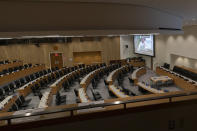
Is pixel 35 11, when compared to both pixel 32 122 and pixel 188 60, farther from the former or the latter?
pixel 188 60

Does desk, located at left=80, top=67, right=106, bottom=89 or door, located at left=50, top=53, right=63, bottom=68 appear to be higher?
door, located at left=50, top=53, right=63, bottom=68

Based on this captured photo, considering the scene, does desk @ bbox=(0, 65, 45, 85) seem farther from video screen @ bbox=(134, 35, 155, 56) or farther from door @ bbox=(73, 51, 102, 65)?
video screen @ bbox=(134, 35, 155, 56)

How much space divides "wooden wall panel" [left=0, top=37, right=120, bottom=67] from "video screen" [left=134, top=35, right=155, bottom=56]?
201cm

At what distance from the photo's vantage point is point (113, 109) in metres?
2.73

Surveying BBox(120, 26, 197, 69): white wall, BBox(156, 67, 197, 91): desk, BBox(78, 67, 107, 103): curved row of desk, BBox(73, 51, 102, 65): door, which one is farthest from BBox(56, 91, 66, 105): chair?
BBox(120, 26, 197, 69): white wall

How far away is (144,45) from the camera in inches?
593

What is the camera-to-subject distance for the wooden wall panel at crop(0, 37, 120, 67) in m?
14.8

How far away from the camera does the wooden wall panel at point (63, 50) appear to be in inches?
582

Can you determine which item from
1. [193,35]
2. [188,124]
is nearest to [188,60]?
[193,35]

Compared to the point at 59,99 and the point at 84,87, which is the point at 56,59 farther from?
the point at 59,99

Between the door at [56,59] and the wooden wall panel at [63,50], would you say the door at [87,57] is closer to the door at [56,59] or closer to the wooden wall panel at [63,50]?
the wooden wall panel at [63,50]

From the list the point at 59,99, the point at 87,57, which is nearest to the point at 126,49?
the point at 87,57

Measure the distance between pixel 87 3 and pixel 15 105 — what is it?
18.4 ft

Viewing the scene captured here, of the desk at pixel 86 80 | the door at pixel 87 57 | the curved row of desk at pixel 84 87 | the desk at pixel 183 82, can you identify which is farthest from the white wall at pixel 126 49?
the desk at pixel 183 82
